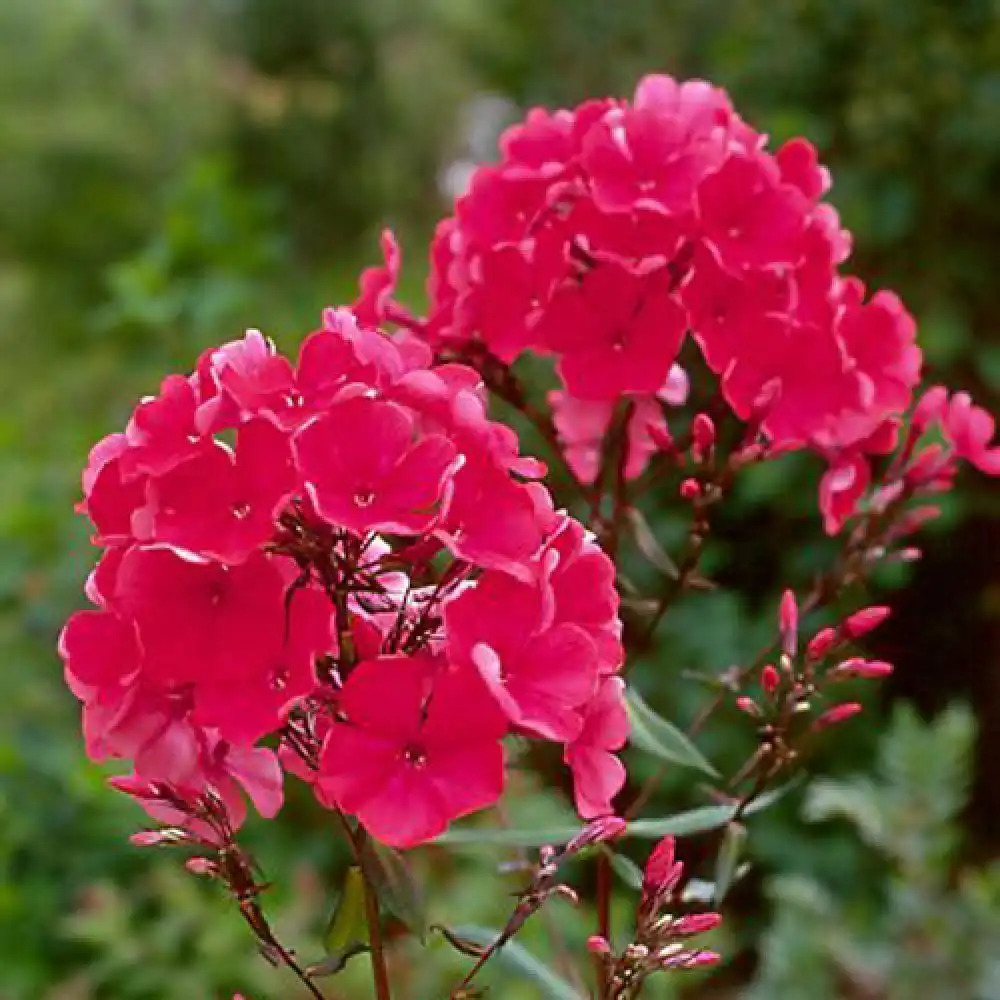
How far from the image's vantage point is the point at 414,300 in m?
3.40

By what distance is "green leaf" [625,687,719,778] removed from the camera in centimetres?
107

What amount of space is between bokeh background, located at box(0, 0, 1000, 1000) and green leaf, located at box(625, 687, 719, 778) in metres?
0.22

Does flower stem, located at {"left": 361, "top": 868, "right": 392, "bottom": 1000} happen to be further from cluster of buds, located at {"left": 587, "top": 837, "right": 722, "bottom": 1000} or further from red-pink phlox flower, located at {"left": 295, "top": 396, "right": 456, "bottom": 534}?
red-pink phlox flower, located at {"left": 295, "top": 396, "right": 456, "bottom": 534}

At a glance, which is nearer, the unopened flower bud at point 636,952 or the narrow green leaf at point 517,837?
the unopened flower bud at point 636,952

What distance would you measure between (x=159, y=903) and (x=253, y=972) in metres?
0.41

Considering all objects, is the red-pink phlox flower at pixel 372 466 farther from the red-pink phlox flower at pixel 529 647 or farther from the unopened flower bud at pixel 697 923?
the unopened flower bud at pixel 697 923

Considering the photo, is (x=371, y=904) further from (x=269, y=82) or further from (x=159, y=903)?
(x=269, y=82)

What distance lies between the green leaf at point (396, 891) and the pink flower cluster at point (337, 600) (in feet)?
0.29

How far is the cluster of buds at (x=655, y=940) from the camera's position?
0.87m

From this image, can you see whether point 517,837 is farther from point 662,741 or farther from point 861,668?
point 861,668

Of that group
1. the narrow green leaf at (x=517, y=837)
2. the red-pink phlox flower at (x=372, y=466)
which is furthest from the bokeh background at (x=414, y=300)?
the red-pink phlox flower at (x=372, y=466)

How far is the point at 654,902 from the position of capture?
0.89 meters

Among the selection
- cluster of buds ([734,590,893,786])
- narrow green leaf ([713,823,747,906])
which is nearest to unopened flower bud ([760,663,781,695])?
cluster of buds ([734,590,893,786])

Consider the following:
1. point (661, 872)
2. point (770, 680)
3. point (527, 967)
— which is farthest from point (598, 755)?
point (527, 967)
